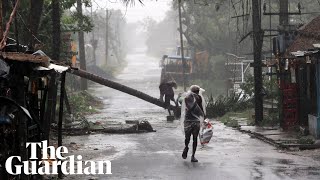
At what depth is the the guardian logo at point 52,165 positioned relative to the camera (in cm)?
972

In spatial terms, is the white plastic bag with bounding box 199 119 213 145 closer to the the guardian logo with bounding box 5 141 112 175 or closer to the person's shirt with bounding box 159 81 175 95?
the the guardian logo with bounding box 5 141 112 175

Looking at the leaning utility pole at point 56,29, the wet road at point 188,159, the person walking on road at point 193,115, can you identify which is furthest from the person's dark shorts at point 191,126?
the leaning utility pole at point 56,29

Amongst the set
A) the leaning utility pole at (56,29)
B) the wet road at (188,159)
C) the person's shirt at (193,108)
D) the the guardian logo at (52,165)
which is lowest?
the wet road at (188,159)

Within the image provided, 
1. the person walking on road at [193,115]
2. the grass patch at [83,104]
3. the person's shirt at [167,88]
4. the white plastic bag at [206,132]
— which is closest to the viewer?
the person walking on road at [193,115]

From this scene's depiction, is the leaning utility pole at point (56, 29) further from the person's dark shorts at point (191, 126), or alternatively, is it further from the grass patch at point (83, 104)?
the person's dark shorts at point (191, 126)

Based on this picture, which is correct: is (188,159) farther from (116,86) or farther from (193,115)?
(116,86)

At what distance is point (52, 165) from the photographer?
1329 centimetres

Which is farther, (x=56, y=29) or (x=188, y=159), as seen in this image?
(x=56, y=29)

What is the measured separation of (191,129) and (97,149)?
399cm

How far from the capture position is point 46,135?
1210 centimetres

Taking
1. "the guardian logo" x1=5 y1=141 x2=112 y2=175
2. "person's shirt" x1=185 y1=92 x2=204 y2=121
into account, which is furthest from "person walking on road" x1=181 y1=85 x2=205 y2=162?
"the guardian logo" x1=5 y1=141 x2=112 y2=175

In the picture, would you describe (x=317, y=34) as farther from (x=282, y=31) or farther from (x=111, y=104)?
(x=111, y=104)

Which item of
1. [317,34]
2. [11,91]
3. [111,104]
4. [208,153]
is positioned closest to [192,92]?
[208,153]

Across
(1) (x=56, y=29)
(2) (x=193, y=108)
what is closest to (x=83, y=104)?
(1) (x=56, y=29)
